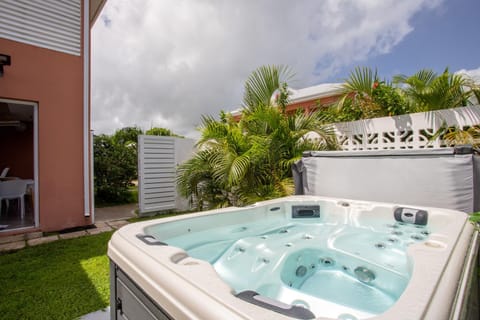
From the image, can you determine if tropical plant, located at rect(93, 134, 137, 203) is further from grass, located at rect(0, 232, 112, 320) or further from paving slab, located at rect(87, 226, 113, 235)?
grass, located at rect(0, 232, 112, 320)

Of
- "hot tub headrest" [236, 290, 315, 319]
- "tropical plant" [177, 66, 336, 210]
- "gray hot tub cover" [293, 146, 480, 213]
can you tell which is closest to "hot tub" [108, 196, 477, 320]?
"hot tub headrest" [236, 290, 315, 319]

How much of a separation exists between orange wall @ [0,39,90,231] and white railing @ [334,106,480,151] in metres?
5.48

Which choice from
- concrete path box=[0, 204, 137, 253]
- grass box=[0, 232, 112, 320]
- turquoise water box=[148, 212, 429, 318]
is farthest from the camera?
concrete path box=[0, 204, 137, 253]

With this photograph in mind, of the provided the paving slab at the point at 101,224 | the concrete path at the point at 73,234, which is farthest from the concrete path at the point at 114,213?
the paving slab at the point at 101,224

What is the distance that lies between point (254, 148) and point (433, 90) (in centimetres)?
313

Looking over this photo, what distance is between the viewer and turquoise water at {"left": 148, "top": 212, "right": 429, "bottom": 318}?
195 centimetres

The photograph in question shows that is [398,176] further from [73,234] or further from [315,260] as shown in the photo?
[73,234]

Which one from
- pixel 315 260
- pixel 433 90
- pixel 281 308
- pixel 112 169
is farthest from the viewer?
pixel 112 169

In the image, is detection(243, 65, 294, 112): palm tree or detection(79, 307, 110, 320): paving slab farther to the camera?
detection(243, 65, 294, 112): palm tree

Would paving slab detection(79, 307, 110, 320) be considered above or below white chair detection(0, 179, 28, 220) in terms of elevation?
below

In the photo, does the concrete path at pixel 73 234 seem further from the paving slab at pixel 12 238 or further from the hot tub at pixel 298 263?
the hot tub at pixel 298 263

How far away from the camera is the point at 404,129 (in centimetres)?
434

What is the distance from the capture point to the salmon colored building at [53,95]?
471 cm

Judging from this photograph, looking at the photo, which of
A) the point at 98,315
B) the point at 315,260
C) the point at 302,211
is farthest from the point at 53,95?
the point at 315,260
